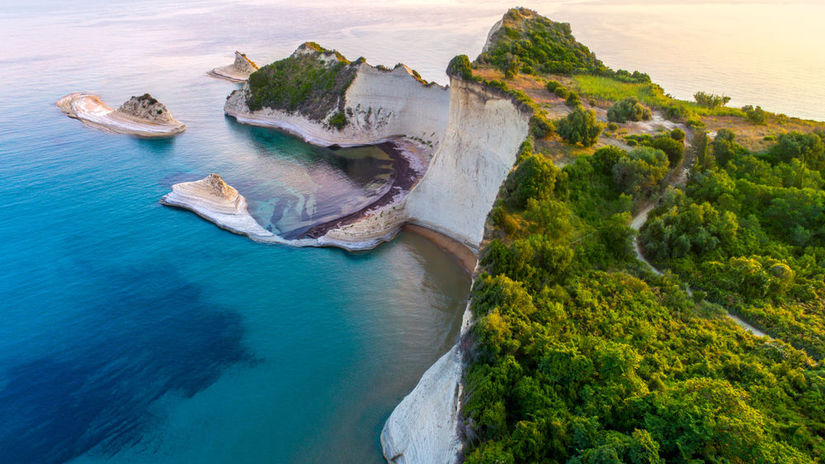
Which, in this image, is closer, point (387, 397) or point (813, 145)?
point (387, 397)

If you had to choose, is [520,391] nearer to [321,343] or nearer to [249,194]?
[321,343]

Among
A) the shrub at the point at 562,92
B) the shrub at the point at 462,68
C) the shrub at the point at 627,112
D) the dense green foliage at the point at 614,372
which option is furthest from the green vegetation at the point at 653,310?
the shrub at the point at 462,68

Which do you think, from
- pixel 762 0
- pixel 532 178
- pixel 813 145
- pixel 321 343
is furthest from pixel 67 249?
pixel 762 0

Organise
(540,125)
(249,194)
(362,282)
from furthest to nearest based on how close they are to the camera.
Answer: (249,194) < (362,282) < (540,125)

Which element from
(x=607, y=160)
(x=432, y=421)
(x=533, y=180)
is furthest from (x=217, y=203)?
(x=607, y=160)

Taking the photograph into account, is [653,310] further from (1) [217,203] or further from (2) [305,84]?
(2) [305,84]

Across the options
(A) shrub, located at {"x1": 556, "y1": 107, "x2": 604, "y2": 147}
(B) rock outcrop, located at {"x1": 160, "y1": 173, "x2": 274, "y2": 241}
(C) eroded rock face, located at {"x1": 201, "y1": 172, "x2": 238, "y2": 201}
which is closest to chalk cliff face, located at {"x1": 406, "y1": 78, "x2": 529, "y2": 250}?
(A) shrub, located at {"x1": 556, "y1": 107, "x2": 604, "y2": 147}

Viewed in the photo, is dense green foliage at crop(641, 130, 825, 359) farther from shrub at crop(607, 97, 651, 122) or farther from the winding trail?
shrub at crop(607, 97, 651, 122)
